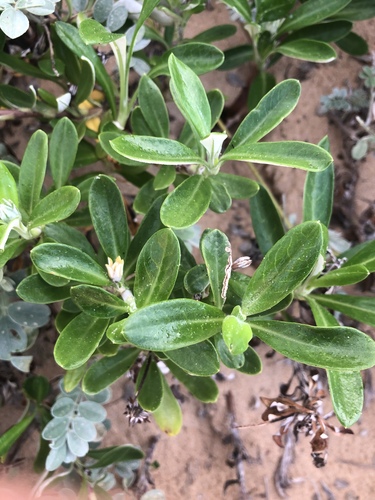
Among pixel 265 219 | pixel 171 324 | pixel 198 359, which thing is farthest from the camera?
pixel 265 219

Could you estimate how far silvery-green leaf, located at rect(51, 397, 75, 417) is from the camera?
1.16 m

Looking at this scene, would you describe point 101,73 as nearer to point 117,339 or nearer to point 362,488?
point 117,339

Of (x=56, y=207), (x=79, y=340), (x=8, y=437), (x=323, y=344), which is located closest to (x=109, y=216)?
(x=56, y=207)

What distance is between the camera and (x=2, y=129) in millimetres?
1541

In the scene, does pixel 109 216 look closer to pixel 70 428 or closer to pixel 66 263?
pixel 66 263

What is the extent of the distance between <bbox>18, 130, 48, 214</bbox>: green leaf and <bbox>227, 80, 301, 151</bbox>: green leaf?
0.34 meters

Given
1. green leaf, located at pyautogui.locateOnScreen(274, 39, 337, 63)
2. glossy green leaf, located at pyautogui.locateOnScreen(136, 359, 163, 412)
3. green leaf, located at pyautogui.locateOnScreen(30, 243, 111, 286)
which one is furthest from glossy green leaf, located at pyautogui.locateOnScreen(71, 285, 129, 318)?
green leaf, located at pyautogui.locateOnScreen(274, 39, 337, 63)

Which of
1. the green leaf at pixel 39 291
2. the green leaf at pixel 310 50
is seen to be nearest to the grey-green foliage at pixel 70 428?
the green leaf at pixel 39 291

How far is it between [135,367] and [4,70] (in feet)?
2.70

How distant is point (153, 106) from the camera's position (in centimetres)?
106

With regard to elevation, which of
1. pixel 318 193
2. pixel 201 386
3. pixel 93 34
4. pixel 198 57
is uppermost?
pixel 93 34

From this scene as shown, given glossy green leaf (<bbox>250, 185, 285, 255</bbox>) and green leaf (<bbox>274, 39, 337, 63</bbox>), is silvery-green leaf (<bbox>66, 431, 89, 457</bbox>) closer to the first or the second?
glossy green leaf (<bbox>250, 185, 285, 255</bbox>)

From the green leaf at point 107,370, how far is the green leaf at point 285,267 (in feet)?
1.21

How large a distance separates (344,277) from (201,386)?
0.37 meters
